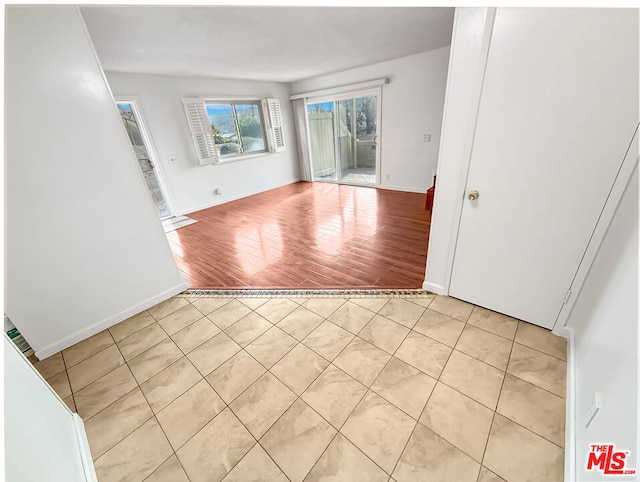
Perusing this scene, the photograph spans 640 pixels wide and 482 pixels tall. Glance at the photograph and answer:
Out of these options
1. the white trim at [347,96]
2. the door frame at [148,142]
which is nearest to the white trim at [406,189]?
the white trim at [347,96]

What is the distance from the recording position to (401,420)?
1381 mm

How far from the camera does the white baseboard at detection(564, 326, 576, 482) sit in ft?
3.72

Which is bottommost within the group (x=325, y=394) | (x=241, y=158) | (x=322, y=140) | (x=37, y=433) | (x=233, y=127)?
(x=325, y=394)

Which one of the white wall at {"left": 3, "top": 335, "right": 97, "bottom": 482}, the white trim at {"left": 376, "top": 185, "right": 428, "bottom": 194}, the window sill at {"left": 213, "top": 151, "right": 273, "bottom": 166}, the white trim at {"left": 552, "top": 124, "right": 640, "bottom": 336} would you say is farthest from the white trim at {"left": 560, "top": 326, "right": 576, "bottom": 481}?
the window sill at {"left": 213, "top": 151, "right": 273, "bottom": 166}

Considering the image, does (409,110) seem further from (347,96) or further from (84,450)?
(84,450)

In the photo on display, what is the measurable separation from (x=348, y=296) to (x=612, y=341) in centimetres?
151

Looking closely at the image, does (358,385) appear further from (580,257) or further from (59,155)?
(59,155)

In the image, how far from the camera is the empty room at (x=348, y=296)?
121 centimetres

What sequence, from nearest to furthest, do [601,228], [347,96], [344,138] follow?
1. [601,228]
2. [347,96]
3. [344,138]

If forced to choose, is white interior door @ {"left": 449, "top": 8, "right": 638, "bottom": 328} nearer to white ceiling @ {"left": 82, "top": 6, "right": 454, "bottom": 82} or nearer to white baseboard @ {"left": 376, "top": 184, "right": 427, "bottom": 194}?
white ceiling @ {"left": 82, "top": 6, "right": 454, "bottom": 82}

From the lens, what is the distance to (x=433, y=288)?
87.2 inches
